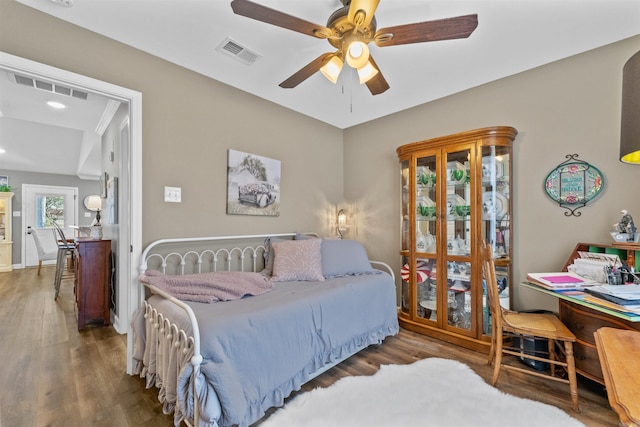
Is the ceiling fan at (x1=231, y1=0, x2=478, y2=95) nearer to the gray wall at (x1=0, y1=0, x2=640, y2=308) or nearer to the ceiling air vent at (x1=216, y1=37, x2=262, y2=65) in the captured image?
the ceiling air vent at (x1=216, y1=37, x2=262, y2=65)

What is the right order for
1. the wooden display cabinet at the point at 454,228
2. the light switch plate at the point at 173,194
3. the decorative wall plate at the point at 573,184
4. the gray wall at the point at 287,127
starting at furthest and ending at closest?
the wooden display cabinet at the point at 454,228
the light switch plate at the point at 173,194
the decorative wall plate at the point at 573,184
the gray wall at the point at 287,127

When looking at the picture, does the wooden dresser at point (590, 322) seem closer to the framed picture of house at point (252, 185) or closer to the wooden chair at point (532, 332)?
the wooden chair at point (532, 332)

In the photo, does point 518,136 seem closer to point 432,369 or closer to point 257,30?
point 432,369

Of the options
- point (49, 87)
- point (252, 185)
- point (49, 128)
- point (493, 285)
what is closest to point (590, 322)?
point (493, 285)

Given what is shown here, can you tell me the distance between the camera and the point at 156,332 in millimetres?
1693

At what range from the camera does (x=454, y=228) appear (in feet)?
8.66

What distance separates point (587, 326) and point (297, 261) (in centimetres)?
210

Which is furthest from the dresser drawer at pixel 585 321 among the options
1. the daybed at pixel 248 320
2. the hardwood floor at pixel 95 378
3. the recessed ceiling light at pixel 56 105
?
the recessed ceiling light at pixel 56 105

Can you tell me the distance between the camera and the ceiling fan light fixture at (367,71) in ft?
5.74

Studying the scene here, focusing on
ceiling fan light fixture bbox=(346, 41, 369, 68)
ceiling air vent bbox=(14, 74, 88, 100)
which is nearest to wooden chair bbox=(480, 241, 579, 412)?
ceiling fan light fixture bbox=(346, 41, 369, 68)

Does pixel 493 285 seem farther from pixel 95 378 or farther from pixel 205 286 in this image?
pixel 95 378

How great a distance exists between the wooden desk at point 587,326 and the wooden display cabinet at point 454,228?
57 cm

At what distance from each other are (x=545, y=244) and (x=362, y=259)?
5.15 feet

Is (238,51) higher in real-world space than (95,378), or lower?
higher
